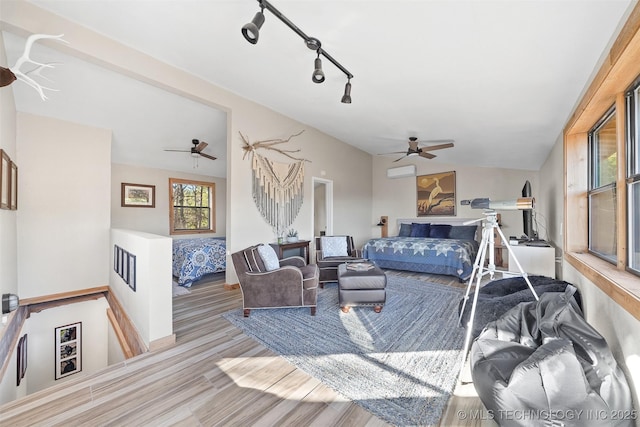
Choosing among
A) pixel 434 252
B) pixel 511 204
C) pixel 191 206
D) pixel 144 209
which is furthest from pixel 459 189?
pixel 144 209

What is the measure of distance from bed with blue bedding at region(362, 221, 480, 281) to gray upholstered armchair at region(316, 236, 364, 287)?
97 cm

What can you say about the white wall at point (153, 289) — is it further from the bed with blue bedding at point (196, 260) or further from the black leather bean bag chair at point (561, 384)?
the black leather bean bag chair at point (561, 384)

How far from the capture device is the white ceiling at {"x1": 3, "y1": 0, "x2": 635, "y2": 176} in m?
1.69

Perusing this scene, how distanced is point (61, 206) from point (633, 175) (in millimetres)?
5820

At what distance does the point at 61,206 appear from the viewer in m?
3.54

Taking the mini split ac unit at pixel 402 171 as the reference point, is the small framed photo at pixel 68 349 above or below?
below

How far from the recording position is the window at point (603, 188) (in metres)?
1.74

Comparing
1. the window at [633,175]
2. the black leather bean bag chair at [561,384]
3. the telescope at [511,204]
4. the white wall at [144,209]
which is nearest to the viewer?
the black leather bean bag chair at [561,384]

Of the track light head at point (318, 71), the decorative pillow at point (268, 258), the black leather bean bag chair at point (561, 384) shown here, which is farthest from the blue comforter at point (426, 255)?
the track light head at point (318, 71)

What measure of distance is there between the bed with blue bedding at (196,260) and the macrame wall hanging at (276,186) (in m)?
1.14

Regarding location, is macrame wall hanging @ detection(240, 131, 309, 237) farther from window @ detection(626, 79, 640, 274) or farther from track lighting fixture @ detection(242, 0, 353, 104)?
window @ detection(626, 79, 640, 274)

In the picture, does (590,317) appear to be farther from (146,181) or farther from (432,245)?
(146,181)

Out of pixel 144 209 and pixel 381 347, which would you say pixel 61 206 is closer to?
pixel 144 209

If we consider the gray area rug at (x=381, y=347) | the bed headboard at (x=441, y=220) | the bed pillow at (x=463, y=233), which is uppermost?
the bed headboard at (x=441, y=220)
